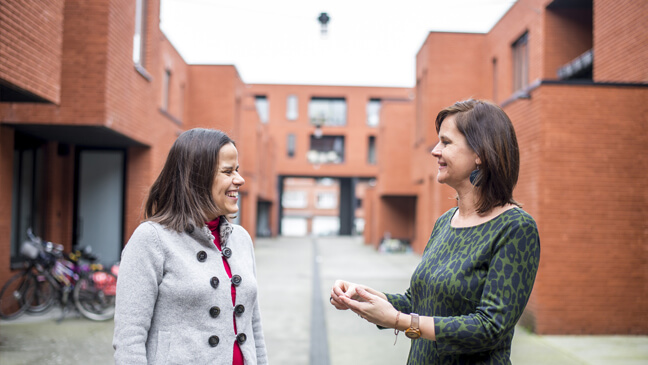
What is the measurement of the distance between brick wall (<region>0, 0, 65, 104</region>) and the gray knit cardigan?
4.16 meters

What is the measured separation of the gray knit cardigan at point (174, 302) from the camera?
6.92 feet

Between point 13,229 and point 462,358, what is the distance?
30.3 feet

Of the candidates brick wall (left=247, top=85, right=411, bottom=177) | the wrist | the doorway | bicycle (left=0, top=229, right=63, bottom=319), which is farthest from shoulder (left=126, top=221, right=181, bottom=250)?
brick wall (left=247, top=85, right=411, bottom=177)

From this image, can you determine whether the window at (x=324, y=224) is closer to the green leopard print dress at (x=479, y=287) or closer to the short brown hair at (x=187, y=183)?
the short brown hair at (x=187, y=183)

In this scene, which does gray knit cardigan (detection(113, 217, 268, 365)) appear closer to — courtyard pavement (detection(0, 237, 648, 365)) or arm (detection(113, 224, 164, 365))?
arm (detection(113, 224, 164, 365))

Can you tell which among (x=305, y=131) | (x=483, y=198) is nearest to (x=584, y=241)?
(x=483, y=198)

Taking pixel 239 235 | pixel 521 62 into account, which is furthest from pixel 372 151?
pixel 239 235

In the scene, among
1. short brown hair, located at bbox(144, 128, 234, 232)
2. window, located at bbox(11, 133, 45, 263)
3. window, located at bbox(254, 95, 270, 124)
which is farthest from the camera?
window, located at bbox(254, 95, 270, 124)

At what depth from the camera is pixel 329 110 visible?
40938 mm

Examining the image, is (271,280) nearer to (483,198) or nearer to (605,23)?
(605,23)

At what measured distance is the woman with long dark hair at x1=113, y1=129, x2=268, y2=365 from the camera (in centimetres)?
213

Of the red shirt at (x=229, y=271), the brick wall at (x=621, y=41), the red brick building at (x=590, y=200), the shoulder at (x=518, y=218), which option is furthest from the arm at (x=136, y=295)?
the brick wall at (x=621, y=41)

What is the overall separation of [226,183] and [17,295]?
744 cm

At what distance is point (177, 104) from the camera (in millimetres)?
18500
